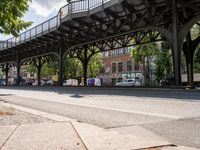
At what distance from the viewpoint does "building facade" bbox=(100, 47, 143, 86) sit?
75.4 meters

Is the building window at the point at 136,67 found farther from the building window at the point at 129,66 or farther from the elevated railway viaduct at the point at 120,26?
the elevated railway viaduct at the point at 120,26

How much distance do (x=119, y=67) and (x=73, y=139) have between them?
74747 mm

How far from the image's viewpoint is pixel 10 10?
1434 centimetres

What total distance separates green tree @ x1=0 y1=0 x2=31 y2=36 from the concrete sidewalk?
838 centimetres

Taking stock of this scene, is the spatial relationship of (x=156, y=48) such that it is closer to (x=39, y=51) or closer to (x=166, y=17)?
(x=39, y=51)

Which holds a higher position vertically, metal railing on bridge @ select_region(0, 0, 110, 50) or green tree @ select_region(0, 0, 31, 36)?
metal railing on bridge @ select_region(0, 0, 110, 50)

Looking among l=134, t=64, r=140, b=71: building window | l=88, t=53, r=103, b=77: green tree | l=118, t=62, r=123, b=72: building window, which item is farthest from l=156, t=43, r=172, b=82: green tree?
l=88, t=53, r=103, b=77: green tree

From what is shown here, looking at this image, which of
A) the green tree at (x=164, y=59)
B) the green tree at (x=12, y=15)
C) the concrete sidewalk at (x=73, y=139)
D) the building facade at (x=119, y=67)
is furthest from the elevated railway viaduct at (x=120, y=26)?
the building facade at (x=119, y=67)

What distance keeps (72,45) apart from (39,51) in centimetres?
1277

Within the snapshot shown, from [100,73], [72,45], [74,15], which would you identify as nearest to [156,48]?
[72,45]

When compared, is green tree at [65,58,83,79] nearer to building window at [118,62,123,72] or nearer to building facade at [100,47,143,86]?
building facade at [100,47,143,86]

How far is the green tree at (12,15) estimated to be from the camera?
553 inches

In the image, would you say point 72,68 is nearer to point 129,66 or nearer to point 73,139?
point 129,66

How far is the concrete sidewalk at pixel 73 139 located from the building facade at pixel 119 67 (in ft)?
218
